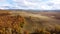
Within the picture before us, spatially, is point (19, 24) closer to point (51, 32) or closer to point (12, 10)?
point (12, 10)

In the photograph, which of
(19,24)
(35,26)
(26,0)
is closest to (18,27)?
(19,24)

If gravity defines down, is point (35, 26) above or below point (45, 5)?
below

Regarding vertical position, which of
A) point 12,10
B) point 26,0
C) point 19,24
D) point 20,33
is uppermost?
point 26,0

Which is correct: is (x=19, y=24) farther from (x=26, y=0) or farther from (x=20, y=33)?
(x=26, y=0)

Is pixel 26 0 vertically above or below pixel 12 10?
above

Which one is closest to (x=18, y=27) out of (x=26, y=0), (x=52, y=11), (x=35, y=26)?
(x=35, y=26)

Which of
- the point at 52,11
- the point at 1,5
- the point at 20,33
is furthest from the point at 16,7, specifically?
the point at 52,11

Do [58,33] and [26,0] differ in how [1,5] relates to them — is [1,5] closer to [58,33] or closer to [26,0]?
[26,0]

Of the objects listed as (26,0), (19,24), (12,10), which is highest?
(26,0)
